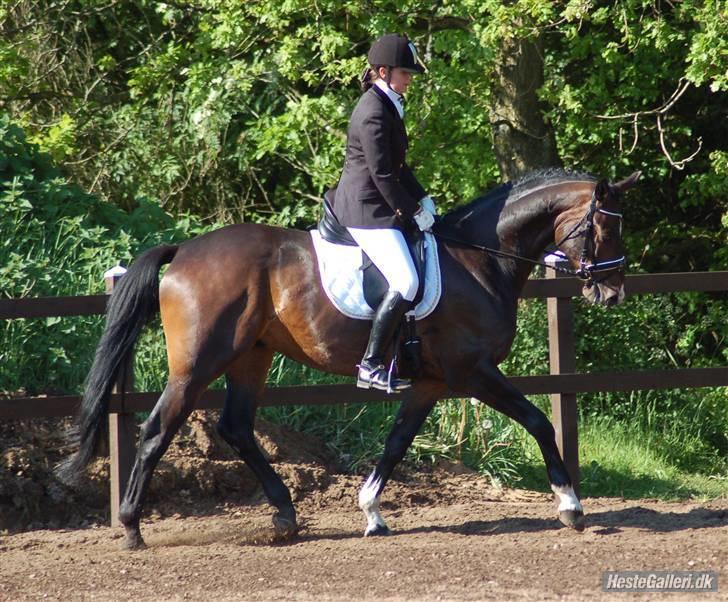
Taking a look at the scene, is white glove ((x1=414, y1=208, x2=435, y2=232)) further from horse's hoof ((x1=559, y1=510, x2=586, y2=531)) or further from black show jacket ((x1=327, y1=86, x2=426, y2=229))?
horse's hoof ((x1=559, y1=510, x2=586, y2=531))

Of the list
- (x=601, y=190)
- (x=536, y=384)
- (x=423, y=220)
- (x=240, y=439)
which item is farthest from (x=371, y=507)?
(x=601, y=190)

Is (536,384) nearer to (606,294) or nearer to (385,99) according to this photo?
(606,294)

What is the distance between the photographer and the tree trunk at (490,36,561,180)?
1098 cm

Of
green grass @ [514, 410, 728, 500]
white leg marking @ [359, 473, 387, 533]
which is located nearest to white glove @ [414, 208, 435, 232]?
white leg marking @ [359, 473, 387, 533]

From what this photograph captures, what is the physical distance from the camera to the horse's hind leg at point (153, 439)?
6.43 meters

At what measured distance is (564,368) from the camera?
25.4ft

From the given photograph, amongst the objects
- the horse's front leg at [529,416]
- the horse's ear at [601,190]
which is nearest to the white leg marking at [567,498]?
the horse's front leg at [529,416]

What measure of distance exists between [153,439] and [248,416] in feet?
2.09

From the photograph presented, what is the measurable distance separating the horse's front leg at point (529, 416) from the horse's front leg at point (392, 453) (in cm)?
47

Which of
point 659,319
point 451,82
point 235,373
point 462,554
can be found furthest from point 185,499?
point 659,319

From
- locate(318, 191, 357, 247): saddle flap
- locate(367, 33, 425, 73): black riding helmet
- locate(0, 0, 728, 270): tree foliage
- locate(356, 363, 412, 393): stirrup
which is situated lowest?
locate(356, 363, 412, 393): stirrup

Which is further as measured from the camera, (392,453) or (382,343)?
(392,453)

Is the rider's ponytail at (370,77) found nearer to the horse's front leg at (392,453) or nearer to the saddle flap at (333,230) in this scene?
the saddle flap at (333,230)

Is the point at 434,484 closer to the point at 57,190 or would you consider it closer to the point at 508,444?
the point at 508,444
